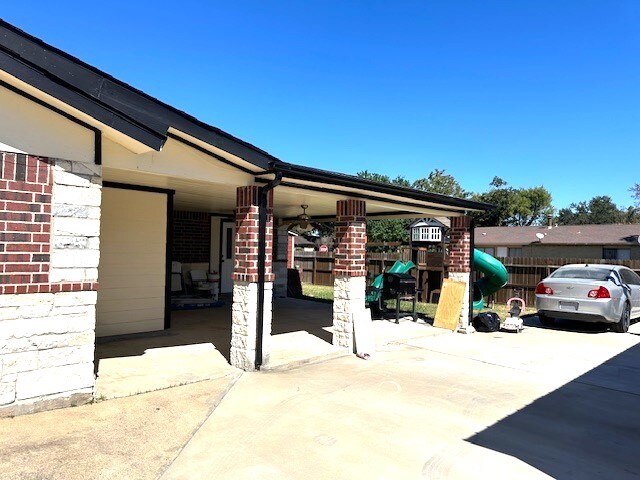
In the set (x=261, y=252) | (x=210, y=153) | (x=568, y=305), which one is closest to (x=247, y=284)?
(x=261, y=252)

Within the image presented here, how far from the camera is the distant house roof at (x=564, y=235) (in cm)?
2566

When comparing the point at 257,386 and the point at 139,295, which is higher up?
the point at 139,295

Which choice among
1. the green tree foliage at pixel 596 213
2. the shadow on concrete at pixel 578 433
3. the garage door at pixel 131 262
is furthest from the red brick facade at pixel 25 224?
the green tree foliage at pixel 596 213

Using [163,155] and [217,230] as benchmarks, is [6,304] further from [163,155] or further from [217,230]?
[217,230]

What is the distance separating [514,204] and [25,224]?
48.2 metres

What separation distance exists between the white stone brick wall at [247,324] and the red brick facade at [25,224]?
7.25ft

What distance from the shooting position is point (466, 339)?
899cm

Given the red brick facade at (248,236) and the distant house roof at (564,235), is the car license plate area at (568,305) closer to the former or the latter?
the red brick facade at (248,236)

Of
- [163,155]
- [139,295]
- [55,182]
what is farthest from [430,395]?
[139,295]

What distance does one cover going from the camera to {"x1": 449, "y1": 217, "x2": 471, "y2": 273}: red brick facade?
10.0 meters

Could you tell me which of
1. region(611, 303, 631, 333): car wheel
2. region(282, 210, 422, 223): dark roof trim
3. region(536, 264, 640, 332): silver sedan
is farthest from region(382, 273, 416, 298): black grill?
region(611, 303, 631, 333): car wheel

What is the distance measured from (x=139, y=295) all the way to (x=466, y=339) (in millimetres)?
6409

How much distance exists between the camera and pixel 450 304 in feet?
32.5

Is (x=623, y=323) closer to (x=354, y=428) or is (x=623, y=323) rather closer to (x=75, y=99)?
(x=354, y=428)
